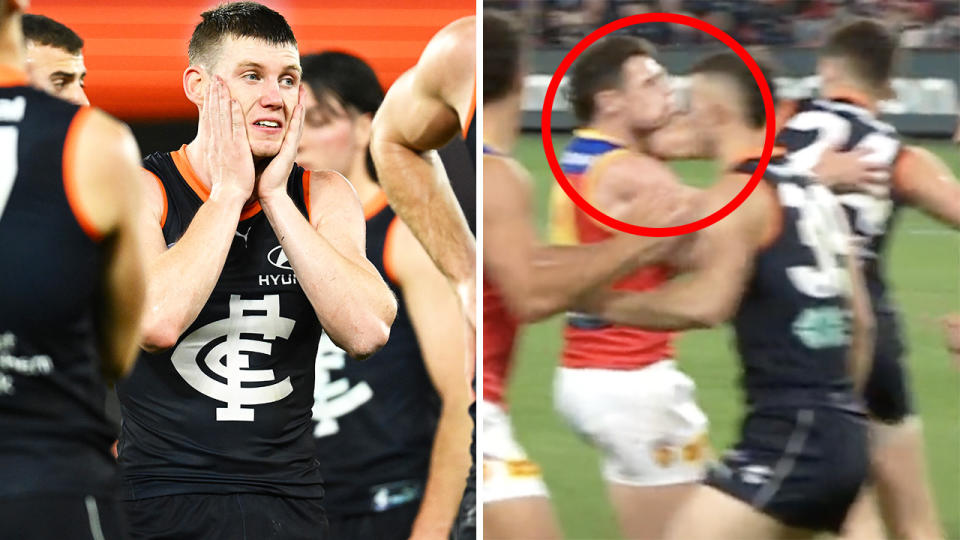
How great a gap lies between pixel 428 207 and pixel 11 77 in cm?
89

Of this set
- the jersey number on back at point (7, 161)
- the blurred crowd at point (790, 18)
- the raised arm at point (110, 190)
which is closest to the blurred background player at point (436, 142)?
the raised arm at point (110, 190)

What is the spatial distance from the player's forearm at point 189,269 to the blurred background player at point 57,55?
0.39 metres

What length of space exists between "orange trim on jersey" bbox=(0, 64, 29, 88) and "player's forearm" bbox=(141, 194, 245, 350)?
357 millimetres

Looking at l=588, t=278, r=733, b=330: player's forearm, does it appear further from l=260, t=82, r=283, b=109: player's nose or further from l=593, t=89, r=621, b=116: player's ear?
l=260, t=82, r=283, b=109: player's nose

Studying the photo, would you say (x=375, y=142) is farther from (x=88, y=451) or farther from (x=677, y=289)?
(x=88, y=451)

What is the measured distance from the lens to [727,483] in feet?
6.80

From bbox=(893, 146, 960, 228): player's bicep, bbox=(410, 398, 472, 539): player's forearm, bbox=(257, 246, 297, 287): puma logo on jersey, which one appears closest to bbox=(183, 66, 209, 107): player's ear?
bbox=(257, 246, 297, 287): puma logo on jersey

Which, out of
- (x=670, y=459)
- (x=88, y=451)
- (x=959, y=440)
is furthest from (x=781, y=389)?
(x=959, y=440)

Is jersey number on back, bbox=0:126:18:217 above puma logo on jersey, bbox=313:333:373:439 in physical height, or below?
above

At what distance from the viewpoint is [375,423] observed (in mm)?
2262

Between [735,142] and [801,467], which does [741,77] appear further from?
[801,467]

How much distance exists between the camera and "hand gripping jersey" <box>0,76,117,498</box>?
127 cm

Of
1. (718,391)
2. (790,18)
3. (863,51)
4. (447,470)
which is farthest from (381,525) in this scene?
(790,18)

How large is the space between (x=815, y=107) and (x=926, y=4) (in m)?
5.91
